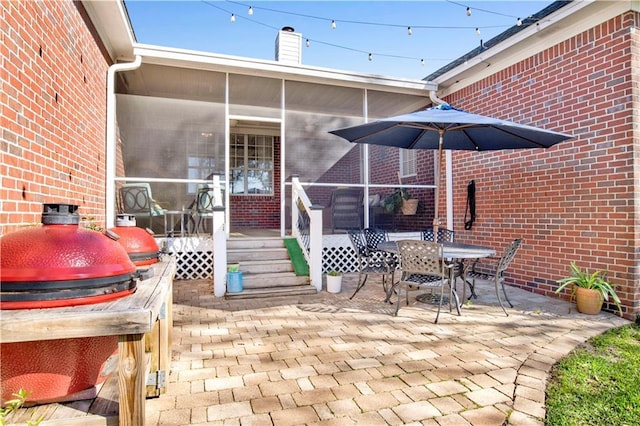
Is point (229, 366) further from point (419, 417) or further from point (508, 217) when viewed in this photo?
point (508, 217)

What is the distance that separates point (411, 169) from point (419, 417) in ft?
19.2

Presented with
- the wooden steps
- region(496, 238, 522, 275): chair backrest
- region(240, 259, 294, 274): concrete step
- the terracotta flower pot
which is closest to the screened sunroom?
the wooden steps

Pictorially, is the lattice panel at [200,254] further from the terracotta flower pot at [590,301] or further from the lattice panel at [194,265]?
the terracotta flower pot at [590,301]

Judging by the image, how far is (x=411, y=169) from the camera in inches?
286

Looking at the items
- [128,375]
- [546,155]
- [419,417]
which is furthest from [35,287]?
[546,155]

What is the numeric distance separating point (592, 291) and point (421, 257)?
6.70 feet

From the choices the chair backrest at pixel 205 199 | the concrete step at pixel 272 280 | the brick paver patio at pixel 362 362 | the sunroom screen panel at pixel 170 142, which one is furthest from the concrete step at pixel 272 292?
the sunroom screen panel at pixel 170 142

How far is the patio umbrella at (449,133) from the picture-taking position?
377 cm

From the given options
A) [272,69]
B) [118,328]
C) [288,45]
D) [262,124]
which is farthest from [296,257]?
[288,45]

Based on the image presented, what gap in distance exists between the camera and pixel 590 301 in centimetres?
395

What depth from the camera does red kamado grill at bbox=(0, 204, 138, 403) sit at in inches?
50.1

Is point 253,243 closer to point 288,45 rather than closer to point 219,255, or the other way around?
point 219,255

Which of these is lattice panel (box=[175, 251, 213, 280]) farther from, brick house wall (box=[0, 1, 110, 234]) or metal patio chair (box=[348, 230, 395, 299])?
metal patio chair (box=[348, 230, 395, 299])

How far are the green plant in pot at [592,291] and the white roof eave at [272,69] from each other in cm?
426
